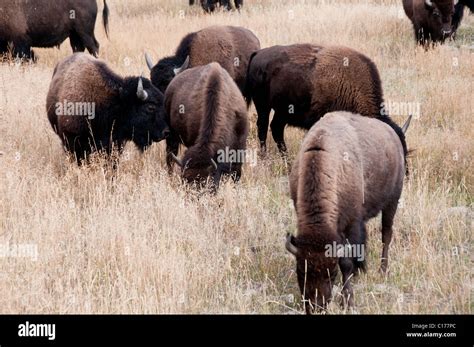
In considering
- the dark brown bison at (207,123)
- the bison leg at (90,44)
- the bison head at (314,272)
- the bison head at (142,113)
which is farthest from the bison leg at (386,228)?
the bison leg at (90,44)

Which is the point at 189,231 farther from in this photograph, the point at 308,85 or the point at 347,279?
the point at 308,85

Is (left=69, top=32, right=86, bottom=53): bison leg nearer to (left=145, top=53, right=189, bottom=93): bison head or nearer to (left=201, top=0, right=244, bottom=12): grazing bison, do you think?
(left=201, top=0, right=244, bottom=12): grazing bison

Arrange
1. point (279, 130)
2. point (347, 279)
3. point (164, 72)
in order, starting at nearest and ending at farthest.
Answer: point (347, 279), point (279, 130), point (164, 72)

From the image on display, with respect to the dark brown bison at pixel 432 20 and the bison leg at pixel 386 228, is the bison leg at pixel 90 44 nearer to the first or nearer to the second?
the dark brown bison at pixel 432 20

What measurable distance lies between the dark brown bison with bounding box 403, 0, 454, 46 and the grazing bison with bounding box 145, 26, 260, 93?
4751 mm

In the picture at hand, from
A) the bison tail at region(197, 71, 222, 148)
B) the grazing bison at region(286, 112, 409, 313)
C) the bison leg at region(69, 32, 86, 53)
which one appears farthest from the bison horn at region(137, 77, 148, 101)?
the bison leg at region(69, 32, 86, 53)

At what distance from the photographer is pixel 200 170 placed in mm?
6328

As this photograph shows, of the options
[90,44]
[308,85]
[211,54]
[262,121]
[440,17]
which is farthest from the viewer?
[90,44]

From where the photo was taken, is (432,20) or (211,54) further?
(432,20)

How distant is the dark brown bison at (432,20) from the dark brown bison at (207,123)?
22.9 feet

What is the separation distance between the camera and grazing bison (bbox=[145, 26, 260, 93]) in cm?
945

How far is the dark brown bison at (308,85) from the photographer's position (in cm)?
766

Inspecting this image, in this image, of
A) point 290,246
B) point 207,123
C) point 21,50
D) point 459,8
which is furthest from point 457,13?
point 290,246

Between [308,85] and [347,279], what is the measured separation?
153 inches
